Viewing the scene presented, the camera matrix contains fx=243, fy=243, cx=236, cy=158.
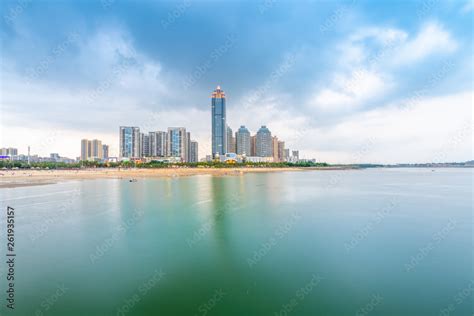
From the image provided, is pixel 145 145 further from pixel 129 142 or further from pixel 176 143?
pixel 176 143

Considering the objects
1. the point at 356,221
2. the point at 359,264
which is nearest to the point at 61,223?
the point at 359,264

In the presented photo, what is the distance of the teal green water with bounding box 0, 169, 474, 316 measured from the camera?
8383 mm

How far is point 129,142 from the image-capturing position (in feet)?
587

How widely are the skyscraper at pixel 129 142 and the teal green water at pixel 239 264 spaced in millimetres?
168794

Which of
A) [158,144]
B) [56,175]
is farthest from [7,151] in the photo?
[56,175]

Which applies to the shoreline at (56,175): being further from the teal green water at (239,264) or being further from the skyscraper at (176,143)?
the skyscraper at (176,143)

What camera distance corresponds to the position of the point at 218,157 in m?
196

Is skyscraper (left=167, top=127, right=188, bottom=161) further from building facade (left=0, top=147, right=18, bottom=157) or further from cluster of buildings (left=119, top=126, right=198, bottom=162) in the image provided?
building facade (left=0, top=147, right=18, bottom=157)

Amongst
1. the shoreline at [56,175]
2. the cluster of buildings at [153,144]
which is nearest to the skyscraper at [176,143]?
the cluster of buildings at [153,144]

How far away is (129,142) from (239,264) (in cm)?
18576

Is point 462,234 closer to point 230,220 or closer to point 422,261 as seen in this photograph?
point 422,261

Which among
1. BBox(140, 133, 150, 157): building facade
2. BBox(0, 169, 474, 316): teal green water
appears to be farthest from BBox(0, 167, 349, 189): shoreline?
BBox(140, 133, 150, 157): building facade

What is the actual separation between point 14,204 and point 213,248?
82.7ft

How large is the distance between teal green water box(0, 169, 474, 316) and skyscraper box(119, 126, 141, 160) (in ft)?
554
